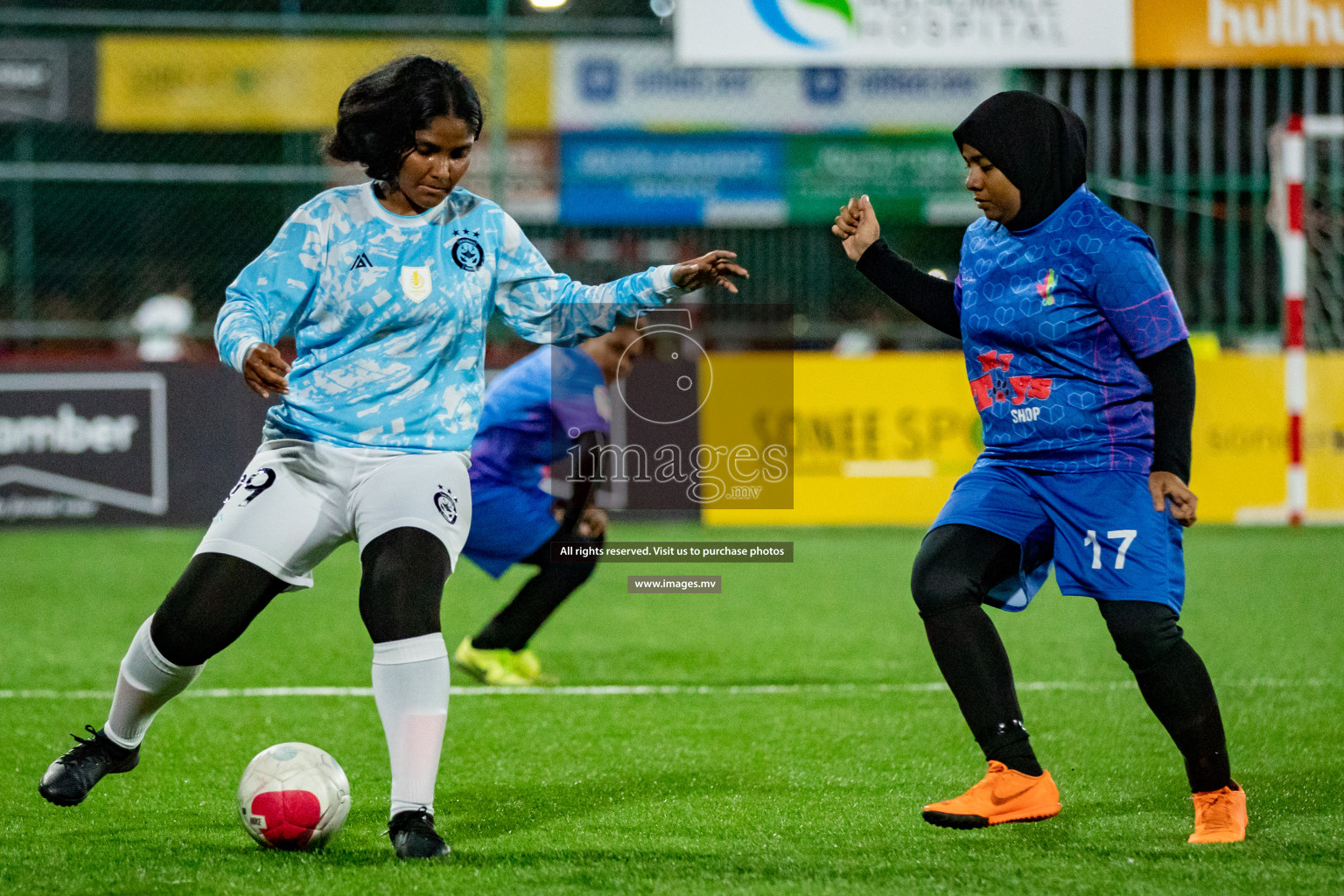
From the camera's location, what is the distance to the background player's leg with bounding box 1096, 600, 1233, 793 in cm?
353

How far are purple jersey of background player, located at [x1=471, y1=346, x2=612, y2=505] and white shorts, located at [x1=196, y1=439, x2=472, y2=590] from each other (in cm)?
234

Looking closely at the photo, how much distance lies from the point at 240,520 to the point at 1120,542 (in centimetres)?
201

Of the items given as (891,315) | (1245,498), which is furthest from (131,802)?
(891,315)

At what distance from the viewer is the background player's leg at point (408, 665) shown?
134 inches

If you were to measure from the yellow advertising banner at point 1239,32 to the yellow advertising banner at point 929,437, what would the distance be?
225 centimetres

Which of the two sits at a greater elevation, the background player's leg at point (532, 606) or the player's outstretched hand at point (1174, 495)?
the player's outstretched hand at point (1174, 495)

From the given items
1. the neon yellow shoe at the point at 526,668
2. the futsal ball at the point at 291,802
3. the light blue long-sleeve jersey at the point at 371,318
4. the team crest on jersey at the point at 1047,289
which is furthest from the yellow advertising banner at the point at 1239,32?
the futsal ball at the point at 291,802

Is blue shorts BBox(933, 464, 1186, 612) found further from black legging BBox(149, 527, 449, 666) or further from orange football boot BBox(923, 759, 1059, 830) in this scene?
black legging BBox(149, 527, 449, 666)

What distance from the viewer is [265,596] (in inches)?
140

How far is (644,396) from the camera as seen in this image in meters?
12.2

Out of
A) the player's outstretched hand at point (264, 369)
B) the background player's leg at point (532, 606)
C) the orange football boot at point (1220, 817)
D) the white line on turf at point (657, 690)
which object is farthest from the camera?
the background player's leg at point (532, 606)

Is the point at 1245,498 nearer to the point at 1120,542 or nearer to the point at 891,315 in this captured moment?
the point at 891,315

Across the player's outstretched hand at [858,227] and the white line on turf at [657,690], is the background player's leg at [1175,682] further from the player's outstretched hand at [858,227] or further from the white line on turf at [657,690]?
the white line on turf at [657,690]

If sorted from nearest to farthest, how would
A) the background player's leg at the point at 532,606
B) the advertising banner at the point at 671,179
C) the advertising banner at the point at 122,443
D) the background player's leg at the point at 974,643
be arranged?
the background player's leg at the point at 974,643
the background player's leg at the point at 532,606
the advertising banner at the point at 122,443
the advertising banner at the point at 671,179
